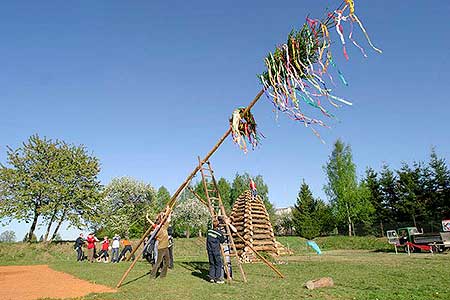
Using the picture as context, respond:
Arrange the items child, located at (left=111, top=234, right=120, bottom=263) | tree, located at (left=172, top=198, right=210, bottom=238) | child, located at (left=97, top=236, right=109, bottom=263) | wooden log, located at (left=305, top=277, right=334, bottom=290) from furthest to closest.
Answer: tree, located at (left=172, top=198, right=210, bottom=238) < child, located at (left=97, top=236, right=109, bottom=263) < child, located at (left=111, top=234, right=120, bottom=263) < wooden log, located at (left=305, top=277, right=334, bottom=290)

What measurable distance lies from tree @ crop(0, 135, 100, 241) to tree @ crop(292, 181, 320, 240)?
96.6 feet

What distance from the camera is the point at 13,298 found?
8.67 meters

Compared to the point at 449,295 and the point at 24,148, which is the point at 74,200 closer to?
the point at 24,148

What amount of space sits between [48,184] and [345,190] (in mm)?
38123

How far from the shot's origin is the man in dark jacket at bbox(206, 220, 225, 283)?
1082 cm

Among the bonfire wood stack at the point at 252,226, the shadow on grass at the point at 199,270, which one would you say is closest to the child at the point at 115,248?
the shadow on grass at the point at 199,270

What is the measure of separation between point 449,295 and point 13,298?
11.1 meters

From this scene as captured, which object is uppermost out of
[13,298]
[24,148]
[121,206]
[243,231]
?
[24,148]

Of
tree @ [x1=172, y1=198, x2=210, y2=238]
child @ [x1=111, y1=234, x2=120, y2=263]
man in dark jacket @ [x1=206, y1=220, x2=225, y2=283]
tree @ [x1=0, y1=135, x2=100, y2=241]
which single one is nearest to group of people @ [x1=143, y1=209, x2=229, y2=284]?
man in dark jacket @ [x1=206, y1=220, x2=225, y2=283]

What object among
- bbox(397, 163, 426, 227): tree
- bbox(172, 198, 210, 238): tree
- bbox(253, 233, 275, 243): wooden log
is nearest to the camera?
bbox(253, 233, 275, 243): wooden log

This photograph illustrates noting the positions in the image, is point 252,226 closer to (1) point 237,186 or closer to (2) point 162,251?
(2) point 162,251

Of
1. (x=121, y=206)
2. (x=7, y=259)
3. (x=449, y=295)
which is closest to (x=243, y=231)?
(x=449, y=295)

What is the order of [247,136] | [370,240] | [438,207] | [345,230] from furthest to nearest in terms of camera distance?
[345,230] < [438,207] < [370,240] < [247,136]

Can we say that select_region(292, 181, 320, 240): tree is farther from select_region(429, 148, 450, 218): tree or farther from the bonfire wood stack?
the bonfire wood stack
